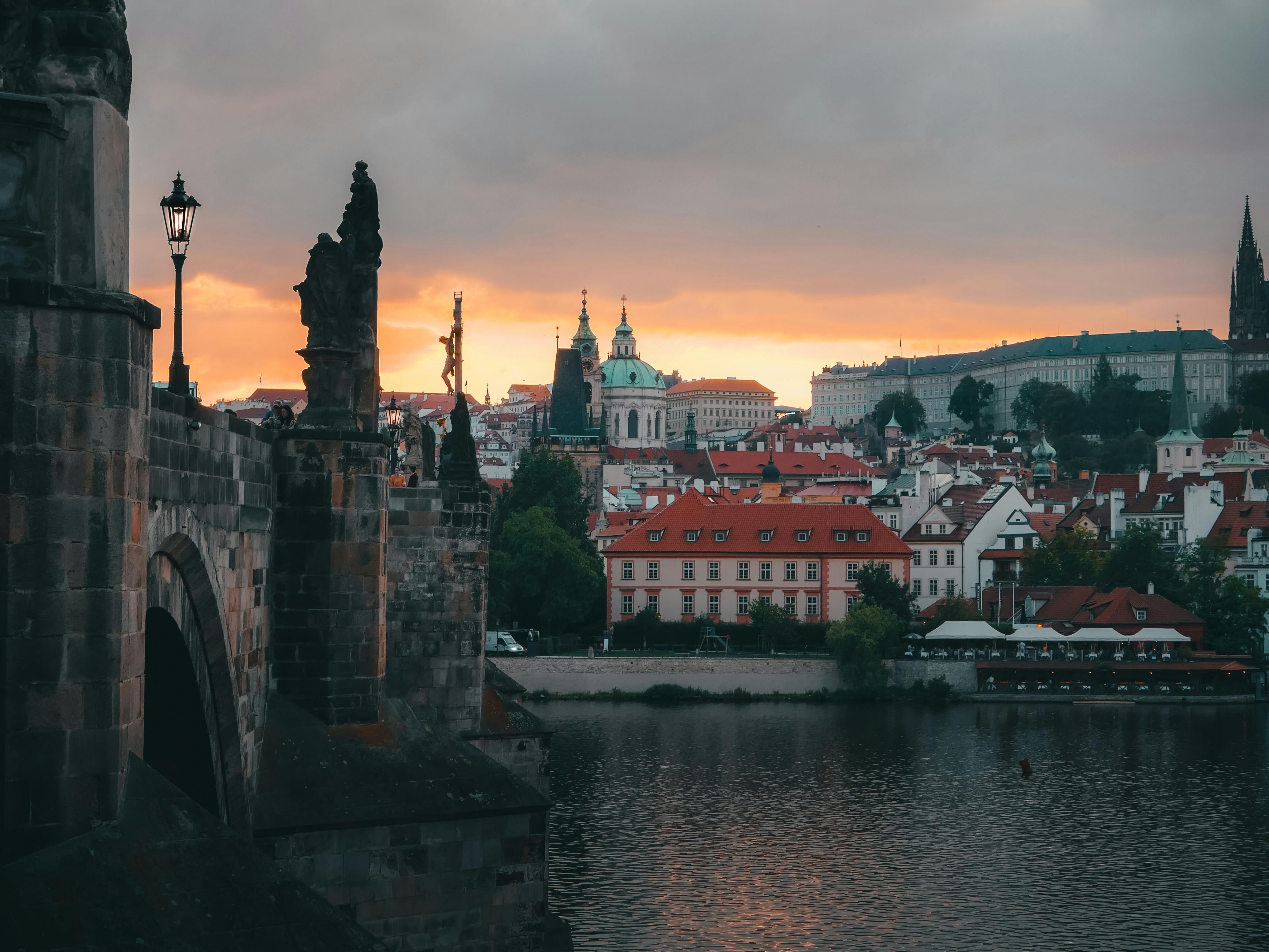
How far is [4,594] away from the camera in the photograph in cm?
932

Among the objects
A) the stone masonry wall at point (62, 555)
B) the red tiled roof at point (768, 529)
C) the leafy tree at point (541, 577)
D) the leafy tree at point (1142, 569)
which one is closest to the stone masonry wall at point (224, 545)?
the stone masonry wall at point (62, 555)

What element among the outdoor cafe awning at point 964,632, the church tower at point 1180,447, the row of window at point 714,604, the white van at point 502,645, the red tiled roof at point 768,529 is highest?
the church tower at point 1180,447

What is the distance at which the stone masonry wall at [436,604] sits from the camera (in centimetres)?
2089

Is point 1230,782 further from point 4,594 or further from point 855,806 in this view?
point 4,594

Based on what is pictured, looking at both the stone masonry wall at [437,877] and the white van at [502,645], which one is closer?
the stone masonry wall at [437,877]

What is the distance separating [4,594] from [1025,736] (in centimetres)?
5541

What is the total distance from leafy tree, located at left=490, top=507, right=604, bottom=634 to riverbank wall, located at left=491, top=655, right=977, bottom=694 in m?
8.66

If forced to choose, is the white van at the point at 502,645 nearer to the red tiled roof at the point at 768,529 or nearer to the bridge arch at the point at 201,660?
the red tiled roof at the point at 768,529

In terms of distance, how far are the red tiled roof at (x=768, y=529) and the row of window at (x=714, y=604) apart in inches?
88.2

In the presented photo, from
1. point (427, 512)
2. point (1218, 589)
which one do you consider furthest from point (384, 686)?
point (1218, 589)

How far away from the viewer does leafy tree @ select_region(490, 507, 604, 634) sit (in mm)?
84688

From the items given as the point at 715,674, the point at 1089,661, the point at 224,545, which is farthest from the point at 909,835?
the point at 1089,661

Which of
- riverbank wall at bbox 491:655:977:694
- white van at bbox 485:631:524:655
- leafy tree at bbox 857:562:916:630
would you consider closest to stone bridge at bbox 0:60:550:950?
riverbank wall at bbox 491:655:977:694

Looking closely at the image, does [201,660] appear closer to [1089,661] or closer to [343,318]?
[343,318]
